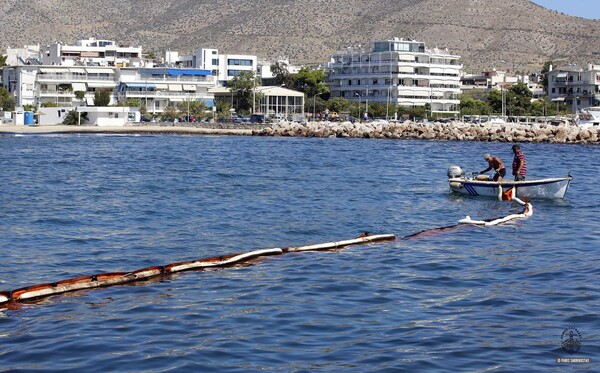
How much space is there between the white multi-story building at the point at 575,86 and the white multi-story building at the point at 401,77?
13.3 meters

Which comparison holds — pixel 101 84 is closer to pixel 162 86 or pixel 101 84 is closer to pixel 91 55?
pixel 162 86

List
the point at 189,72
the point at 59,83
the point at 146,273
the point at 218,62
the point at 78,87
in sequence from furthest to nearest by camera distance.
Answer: the point at 218,62 < the point at 189,72 < the point at 78,87 < the point at 59,83 < the point at 146,273

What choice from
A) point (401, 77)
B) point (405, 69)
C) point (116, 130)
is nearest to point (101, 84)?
point (116, 130)

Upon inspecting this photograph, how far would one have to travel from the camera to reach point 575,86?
120 metres

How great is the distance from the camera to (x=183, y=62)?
422 ft

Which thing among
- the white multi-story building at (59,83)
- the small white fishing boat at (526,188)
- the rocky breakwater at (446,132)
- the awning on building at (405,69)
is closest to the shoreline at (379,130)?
the rocky breakwater at (446,132)

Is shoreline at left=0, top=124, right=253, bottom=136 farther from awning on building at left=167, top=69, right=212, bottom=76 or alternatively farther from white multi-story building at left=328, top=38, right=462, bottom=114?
white multi-story building at left=328, top=38, right=462, bottom=114

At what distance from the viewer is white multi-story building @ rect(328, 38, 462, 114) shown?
113625 millimetres

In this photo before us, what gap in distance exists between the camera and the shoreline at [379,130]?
73188 millimetres

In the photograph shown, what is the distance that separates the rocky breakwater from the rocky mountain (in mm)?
91668

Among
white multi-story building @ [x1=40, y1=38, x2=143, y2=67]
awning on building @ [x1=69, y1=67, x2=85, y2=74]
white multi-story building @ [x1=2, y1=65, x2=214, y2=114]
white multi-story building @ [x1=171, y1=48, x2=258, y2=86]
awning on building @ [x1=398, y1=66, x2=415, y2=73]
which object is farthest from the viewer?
white multi-story building @ [x1=171, y1=48, x2=258, y2=86]

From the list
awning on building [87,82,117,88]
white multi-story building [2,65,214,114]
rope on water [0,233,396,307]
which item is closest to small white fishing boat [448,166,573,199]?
rope on water [0,233,396,307]

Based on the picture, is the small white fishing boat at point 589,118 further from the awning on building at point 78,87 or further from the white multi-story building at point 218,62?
the awning on building at point 78,87

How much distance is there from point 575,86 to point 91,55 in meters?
60.4
